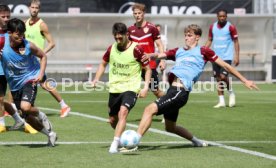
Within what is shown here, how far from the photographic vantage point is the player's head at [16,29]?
12.4 metres

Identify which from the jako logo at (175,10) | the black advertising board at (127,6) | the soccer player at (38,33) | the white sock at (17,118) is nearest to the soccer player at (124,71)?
the white sock at (17,118)

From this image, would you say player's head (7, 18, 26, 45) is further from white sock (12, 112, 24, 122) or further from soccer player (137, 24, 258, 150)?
white sock (12, 112, 24, 122)

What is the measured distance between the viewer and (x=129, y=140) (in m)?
11.8

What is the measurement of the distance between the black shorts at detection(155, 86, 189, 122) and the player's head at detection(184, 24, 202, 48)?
29.3 inches

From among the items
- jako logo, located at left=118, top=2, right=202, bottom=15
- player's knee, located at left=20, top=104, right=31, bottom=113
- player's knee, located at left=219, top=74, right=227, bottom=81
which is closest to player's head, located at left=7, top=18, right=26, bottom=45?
player's knee, located at left=20, top=104, right=31, bottom=113

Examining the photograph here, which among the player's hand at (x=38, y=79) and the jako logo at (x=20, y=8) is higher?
the jako logo at (x=20, y=8)

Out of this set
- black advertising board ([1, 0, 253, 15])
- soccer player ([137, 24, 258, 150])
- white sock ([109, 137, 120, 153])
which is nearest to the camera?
white sock ([109, 137, 120, 153])

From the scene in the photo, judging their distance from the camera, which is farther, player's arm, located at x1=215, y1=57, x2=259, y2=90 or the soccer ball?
player's arm, located at x1=215, y1=57, x2=259, y2=90

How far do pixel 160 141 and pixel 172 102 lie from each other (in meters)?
1.37

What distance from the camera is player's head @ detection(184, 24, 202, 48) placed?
12.6 meters

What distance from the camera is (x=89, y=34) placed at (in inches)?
1410

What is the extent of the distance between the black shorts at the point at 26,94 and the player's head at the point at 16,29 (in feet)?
2.29

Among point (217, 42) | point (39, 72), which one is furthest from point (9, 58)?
point (217, 42)

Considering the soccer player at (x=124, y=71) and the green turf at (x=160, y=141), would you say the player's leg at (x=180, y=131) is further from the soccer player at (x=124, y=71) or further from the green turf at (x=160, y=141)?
the soccer player at (x=124, y=71)
